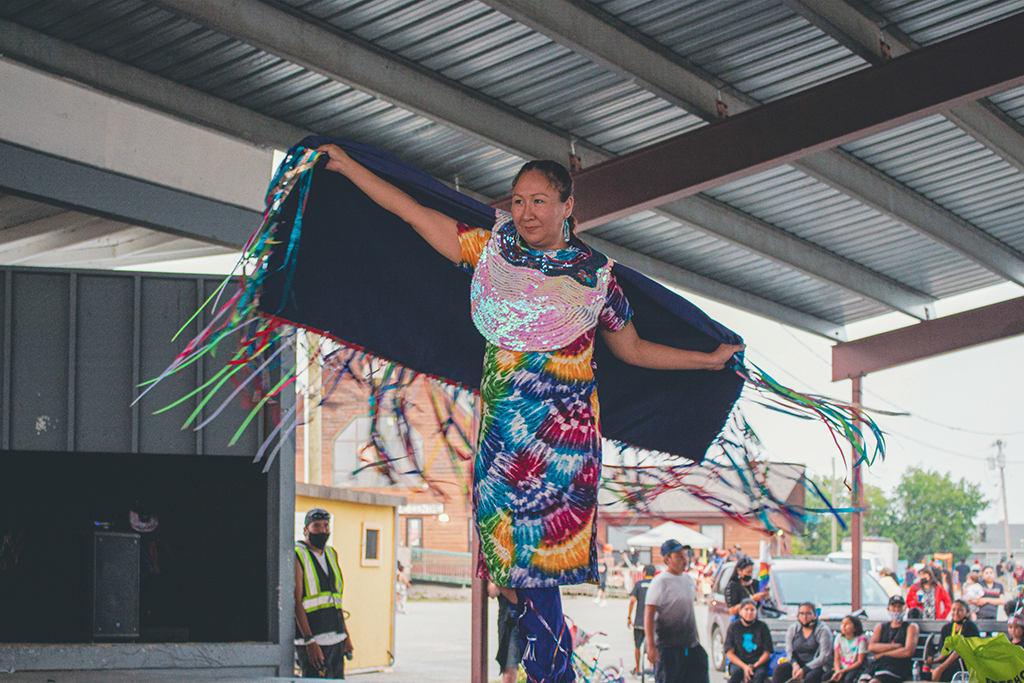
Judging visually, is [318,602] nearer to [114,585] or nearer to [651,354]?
[114,585]

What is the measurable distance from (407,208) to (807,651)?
8430mm

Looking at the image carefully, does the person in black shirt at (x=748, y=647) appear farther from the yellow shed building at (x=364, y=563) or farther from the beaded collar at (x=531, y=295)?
the beaded collar at (x=531, y=295)

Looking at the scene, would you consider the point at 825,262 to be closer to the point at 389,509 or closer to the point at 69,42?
the point at 389,509

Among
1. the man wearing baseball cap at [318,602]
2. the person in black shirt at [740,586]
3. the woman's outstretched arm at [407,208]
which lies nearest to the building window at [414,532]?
the person in black shirt at [740,586]

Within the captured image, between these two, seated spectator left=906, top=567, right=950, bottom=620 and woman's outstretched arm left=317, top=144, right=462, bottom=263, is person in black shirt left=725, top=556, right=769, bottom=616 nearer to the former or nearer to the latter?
seated spectator left=906, top=567, right=950, bottom=620

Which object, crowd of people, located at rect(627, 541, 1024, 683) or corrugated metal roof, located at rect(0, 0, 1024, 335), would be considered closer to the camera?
corrugated metal roof, located at rect(0, 0, 1024, 335)

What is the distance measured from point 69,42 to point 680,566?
5.80 m

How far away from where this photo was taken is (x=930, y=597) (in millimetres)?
14992

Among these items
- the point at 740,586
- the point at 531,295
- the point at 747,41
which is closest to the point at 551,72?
the point at 747,41

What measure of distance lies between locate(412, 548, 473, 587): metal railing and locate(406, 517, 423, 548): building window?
923 millimetres

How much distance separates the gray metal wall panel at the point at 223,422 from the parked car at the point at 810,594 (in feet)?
24.4

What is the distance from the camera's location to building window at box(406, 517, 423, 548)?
36.7m

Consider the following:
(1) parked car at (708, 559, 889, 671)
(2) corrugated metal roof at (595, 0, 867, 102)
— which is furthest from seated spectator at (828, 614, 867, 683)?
(2) corrugated metal roof at (595, 0, 867, 102)

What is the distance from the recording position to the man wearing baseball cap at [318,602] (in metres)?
6.94
